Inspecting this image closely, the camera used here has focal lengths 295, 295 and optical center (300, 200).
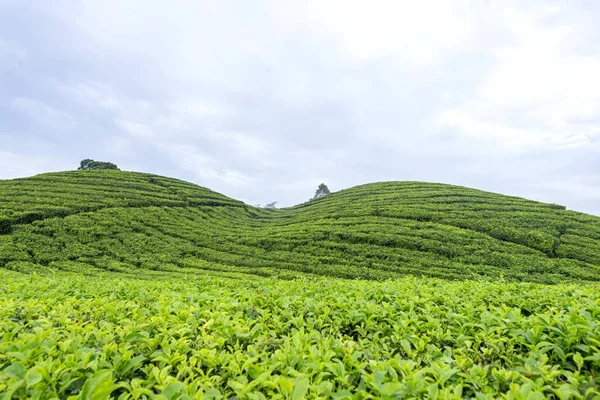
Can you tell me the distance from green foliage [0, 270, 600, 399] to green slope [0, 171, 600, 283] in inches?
519

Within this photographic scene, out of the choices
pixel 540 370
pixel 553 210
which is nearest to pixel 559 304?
pixel 540 370

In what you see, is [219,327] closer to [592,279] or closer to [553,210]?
[592,279]

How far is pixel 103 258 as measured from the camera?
17.7 m

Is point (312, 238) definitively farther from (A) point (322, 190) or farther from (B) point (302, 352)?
(A) point (322, 190)

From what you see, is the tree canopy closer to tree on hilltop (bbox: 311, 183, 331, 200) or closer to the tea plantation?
tree on hilltop (bbox: 311, 183, 331, 200)

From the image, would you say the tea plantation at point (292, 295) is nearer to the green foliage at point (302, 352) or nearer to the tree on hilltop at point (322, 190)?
the green foliage at point (302, 352)

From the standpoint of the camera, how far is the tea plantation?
2146 mm

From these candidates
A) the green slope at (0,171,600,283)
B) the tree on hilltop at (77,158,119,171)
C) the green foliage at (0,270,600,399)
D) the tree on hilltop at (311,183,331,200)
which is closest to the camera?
the green foliage at (0,270,600,399)

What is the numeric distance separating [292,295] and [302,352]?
216 centimetres

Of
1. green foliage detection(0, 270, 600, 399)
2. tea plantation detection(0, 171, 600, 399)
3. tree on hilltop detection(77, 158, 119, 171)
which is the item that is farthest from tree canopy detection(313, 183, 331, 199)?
green foliage detection(0, 270, 600, 399)

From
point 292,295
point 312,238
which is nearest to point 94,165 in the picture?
point 312,238

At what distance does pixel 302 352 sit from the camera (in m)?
2.51

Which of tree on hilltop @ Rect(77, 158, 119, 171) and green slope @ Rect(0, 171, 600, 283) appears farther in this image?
tree on hilltop @ Rect(77, 158, 119, 171)

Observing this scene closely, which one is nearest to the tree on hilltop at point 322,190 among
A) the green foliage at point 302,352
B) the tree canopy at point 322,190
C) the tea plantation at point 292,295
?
the tree canopy at point 322,190
